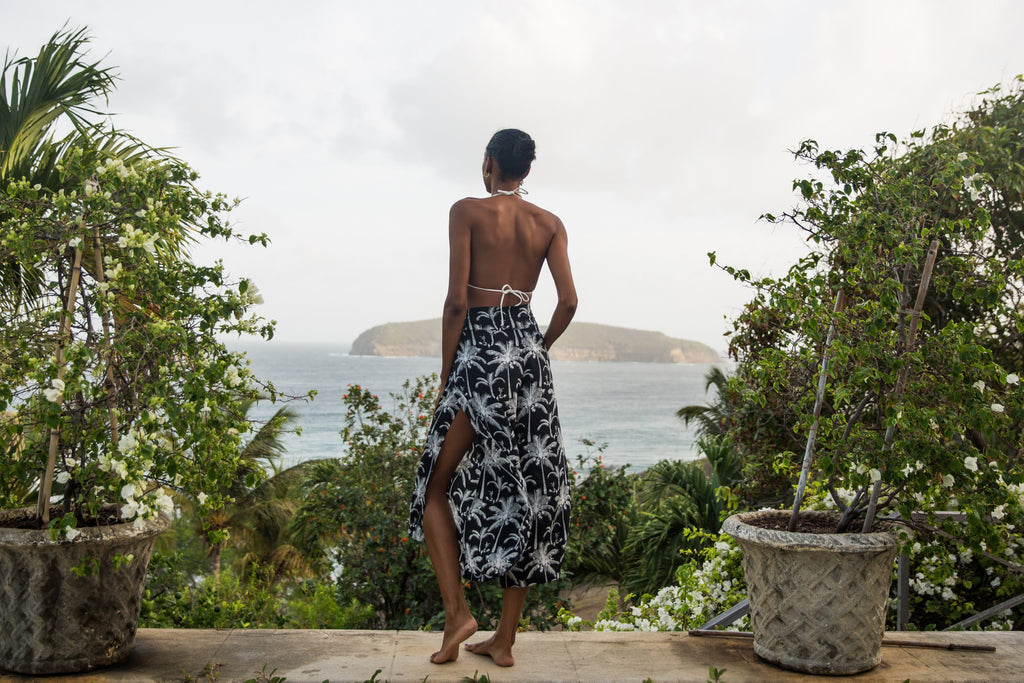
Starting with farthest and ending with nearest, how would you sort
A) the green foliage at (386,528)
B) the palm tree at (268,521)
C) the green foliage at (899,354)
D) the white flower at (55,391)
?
the palm tree at (268,521) → the green foliage at (386,528) → the green foliage at (899,354) → the white flower at (55,391)

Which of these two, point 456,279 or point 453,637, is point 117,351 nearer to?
point 456,279

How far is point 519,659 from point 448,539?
1.77 ft

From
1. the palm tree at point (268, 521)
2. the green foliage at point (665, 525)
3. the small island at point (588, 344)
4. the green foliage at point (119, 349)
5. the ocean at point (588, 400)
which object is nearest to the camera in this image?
the green foliage at point (119, 349)

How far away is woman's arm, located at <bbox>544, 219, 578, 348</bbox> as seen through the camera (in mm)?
3021

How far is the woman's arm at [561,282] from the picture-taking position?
3021 mm

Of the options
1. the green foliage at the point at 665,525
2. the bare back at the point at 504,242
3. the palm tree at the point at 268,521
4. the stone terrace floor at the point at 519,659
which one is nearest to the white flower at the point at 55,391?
the stone terrace floor at the point at 519,659

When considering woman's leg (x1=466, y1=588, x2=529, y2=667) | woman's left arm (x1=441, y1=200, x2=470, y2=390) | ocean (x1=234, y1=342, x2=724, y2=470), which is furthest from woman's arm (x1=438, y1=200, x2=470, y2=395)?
ocean (x1=234, y1=342, x2=724, y2=470)

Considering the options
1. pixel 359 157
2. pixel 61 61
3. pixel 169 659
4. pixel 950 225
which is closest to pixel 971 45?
pixel 950 225

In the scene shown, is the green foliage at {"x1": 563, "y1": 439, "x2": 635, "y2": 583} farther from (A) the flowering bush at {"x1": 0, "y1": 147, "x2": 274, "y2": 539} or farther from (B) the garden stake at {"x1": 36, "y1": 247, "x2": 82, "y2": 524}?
(B) the garden stake at {"x1": 36, "y1": 247, "x2": 82, "y2": 524}

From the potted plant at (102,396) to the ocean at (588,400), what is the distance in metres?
19.6

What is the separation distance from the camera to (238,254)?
2895 millimetres

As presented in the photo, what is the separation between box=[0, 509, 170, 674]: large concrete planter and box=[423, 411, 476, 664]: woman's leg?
981 millimetres

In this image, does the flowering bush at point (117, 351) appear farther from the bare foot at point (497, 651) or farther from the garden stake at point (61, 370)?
the bare foot at point (497, 651)

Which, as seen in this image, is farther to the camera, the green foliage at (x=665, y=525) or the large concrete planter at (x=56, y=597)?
the green foliage at (x=665, y=525)
